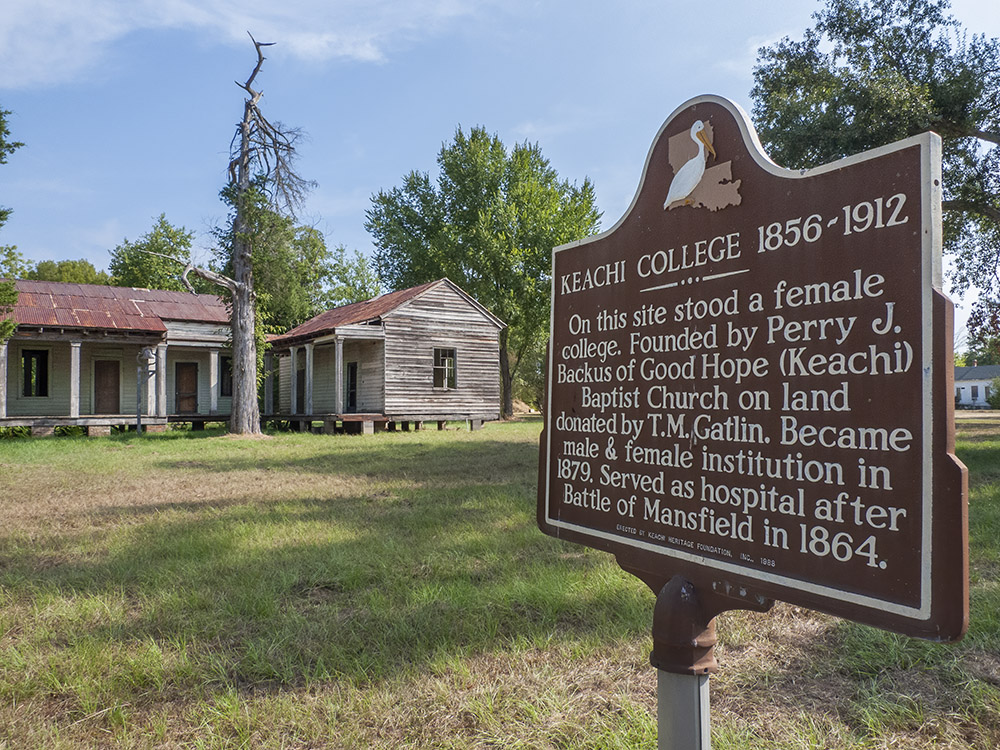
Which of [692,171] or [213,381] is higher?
[692,171]

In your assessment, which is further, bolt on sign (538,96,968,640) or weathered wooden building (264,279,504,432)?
weathered wooden building (264,279,504,432)

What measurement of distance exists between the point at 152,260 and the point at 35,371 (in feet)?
81.0

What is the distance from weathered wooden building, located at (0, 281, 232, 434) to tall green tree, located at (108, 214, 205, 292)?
19713 millimetres

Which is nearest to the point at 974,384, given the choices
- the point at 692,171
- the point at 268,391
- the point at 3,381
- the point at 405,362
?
the point at 405,362

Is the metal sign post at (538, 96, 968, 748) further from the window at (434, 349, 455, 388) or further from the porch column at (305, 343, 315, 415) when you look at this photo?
the porch column at (305, 343, 315, 415)

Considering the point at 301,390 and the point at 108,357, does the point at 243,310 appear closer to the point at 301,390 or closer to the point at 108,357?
the point at 108,357

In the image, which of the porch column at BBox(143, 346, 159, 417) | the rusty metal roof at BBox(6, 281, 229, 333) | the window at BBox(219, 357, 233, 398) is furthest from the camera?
the window at BBox(219, 357, 233, 398)

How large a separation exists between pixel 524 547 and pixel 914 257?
4.48 m

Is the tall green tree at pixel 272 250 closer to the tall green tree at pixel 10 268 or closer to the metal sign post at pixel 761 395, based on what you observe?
the tall green tree at pixel 10 268

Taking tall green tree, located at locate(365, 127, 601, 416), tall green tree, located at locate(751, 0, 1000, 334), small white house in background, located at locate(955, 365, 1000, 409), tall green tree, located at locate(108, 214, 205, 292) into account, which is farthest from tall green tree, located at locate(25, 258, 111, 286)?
small white house in background, located at locate(955, 365, 1000, 409)

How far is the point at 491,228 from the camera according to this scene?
36344mm

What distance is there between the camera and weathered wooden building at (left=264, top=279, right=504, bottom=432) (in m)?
23.0

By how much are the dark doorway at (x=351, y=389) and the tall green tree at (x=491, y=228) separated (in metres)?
12.7

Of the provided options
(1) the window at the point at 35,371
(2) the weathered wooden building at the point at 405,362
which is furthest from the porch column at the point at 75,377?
(2) the weathered wooden building at the point at 405,362
